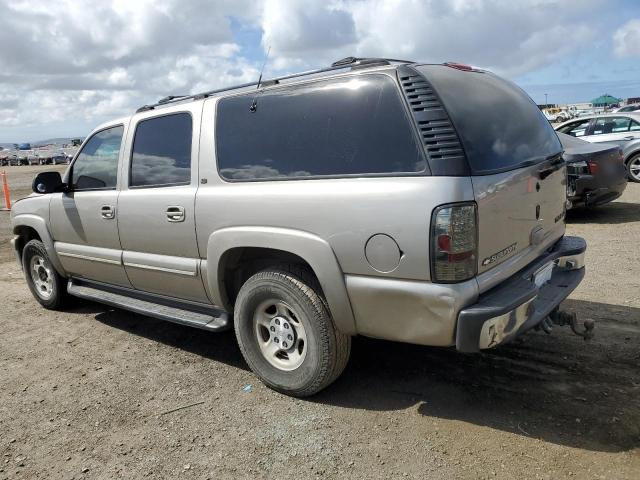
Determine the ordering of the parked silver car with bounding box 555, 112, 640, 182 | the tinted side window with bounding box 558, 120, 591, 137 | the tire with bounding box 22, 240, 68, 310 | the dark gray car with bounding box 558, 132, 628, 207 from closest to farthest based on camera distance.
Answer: the tire with bounding box 22, 240, 68, 310 < the dark gray car with bounding box 558, 132, 628, 207 < the parked silver car with bounding box 555, 112, 640, 182 < the tinted side window with bounding box 558, 120, 591, 137

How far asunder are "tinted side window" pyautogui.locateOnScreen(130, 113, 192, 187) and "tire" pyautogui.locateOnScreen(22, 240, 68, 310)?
183cm

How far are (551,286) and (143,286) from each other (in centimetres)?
306

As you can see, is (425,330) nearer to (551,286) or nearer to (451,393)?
(451,393)

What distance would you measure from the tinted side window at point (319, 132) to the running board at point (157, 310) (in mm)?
1038

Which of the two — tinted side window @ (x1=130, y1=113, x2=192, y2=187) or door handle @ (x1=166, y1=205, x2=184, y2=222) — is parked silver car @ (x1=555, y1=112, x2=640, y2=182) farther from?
door handle @ (x1=166, y1=205, x2=184, y2=222)

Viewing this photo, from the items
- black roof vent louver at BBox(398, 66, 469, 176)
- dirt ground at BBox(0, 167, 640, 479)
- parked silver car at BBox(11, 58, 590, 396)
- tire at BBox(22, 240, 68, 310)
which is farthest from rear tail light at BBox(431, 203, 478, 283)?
tire at BBox(22, 240, 68, 310)

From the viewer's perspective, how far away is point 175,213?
377 centimetres

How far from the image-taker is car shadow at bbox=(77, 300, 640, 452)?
2.96 meters

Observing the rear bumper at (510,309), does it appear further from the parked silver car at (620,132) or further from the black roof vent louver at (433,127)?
the parked silver car at (620,132)

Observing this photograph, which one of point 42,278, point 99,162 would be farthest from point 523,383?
point 42,278

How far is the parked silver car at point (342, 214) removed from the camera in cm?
270

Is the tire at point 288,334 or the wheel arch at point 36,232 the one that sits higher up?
the wheel arch at point 36,232

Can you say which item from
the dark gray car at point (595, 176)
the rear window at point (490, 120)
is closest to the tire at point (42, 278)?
the rear window at point (490, 120)

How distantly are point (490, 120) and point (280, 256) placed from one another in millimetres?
1503
